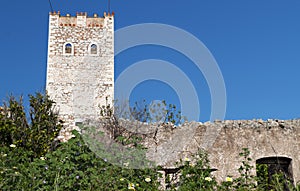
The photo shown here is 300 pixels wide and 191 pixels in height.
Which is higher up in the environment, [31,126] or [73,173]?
[31,126]

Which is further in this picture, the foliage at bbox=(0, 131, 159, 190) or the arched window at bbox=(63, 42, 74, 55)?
the arched window at bbox=(63, 42, 74, 55)

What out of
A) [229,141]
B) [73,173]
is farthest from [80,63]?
[73,173]

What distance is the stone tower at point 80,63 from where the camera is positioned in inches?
622

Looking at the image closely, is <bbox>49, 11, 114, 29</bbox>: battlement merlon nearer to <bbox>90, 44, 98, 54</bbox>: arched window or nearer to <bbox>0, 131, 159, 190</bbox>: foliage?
<bbox>90, 44, 98, 54</bbox>: arched window

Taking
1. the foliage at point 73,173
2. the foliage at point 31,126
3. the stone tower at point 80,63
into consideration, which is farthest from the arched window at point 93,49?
the foliage at point 73,173

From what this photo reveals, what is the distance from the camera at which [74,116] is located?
1511 cm

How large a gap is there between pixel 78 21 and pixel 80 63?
6.75 feet

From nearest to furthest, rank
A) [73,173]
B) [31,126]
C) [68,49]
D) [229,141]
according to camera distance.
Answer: [73,173], [229,141], [31,126], [68,49]

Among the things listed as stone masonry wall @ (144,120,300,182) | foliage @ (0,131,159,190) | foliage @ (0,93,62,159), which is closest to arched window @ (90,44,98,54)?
foliage @ (0,93,62,159)

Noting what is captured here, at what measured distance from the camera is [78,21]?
1684 centimetres

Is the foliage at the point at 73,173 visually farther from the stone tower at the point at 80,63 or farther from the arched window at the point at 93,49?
the arched window at the point at 93,49

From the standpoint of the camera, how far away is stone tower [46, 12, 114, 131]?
15.8 metres

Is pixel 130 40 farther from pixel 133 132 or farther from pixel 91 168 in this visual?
pixel 91 168

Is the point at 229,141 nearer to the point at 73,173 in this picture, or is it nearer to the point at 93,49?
the point at 73,173
